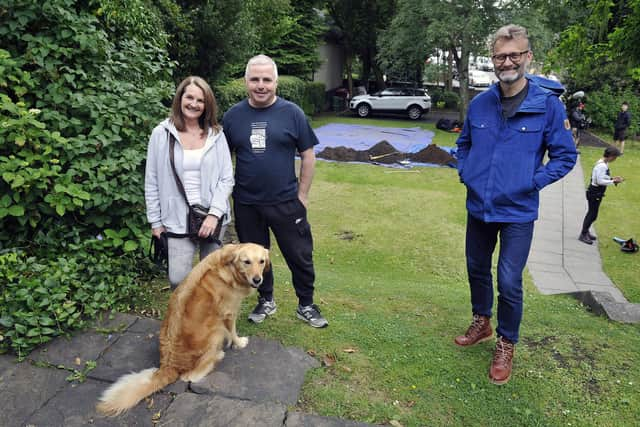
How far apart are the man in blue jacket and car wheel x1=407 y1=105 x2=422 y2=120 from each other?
23.6 meters

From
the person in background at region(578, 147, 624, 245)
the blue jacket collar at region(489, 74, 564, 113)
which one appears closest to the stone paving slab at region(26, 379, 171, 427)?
the blue jacket collar at region(489, 74, 564, 113)

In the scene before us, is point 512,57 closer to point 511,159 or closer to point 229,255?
point 511,159

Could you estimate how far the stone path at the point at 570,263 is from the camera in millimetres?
4773

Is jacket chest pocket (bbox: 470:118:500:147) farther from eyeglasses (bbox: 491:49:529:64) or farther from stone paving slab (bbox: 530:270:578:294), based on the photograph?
stone paving slab (bbox: 530:270:578:294)

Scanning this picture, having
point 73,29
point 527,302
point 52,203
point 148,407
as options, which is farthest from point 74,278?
point 527,302

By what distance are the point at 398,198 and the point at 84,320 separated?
859 centimetres

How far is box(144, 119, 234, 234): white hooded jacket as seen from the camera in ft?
10.5

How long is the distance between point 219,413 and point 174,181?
5.23ft

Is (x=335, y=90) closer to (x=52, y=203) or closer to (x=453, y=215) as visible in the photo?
(x=453, y=215)

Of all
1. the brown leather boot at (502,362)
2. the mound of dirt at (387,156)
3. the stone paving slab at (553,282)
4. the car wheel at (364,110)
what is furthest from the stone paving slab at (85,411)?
the car wheel at (364,110)

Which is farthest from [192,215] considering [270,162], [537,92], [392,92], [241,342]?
[392,92]

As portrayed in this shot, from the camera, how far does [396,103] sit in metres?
26.2

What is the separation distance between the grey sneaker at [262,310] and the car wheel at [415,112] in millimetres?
23627

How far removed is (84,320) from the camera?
11.2ft
